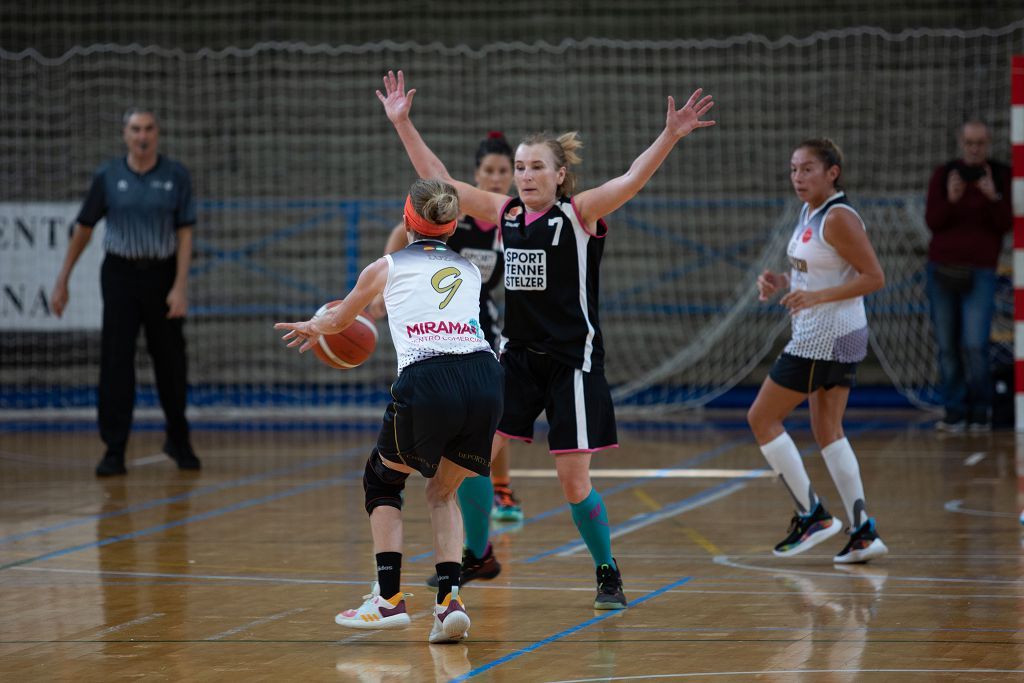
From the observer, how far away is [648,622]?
192 inches

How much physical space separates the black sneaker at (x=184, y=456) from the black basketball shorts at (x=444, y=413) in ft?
16.7

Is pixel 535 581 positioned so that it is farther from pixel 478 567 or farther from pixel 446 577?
pixel 446 577

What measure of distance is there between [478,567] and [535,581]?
0.76 ft

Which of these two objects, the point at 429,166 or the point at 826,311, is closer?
the point at 429,166

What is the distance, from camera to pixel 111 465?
9273 millimetres

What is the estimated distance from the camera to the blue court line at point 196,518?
6.38m

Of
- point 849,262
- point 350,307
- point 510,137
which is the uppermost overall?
point 510,137

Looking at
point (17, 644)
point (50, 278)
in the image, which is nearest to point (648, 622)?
point (17, 644)

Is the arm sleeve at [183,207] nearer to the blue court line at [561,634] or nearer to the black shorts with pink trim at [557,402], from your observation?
the black shorts with pink trim at [557,402]

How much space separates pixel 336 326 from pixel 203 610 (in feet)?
4.05

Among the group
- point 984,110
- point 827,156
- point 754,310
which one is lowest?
point 754,310

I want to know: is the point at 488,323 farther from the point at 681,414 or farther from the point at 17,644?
the point at 681,414

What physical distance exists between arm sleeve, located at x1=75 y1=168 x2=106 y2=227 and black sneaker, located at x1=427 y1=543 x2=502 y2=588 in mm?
4715

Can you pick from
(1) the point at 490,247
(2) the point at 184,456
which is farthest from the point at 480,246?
(2) the point at 184,456
